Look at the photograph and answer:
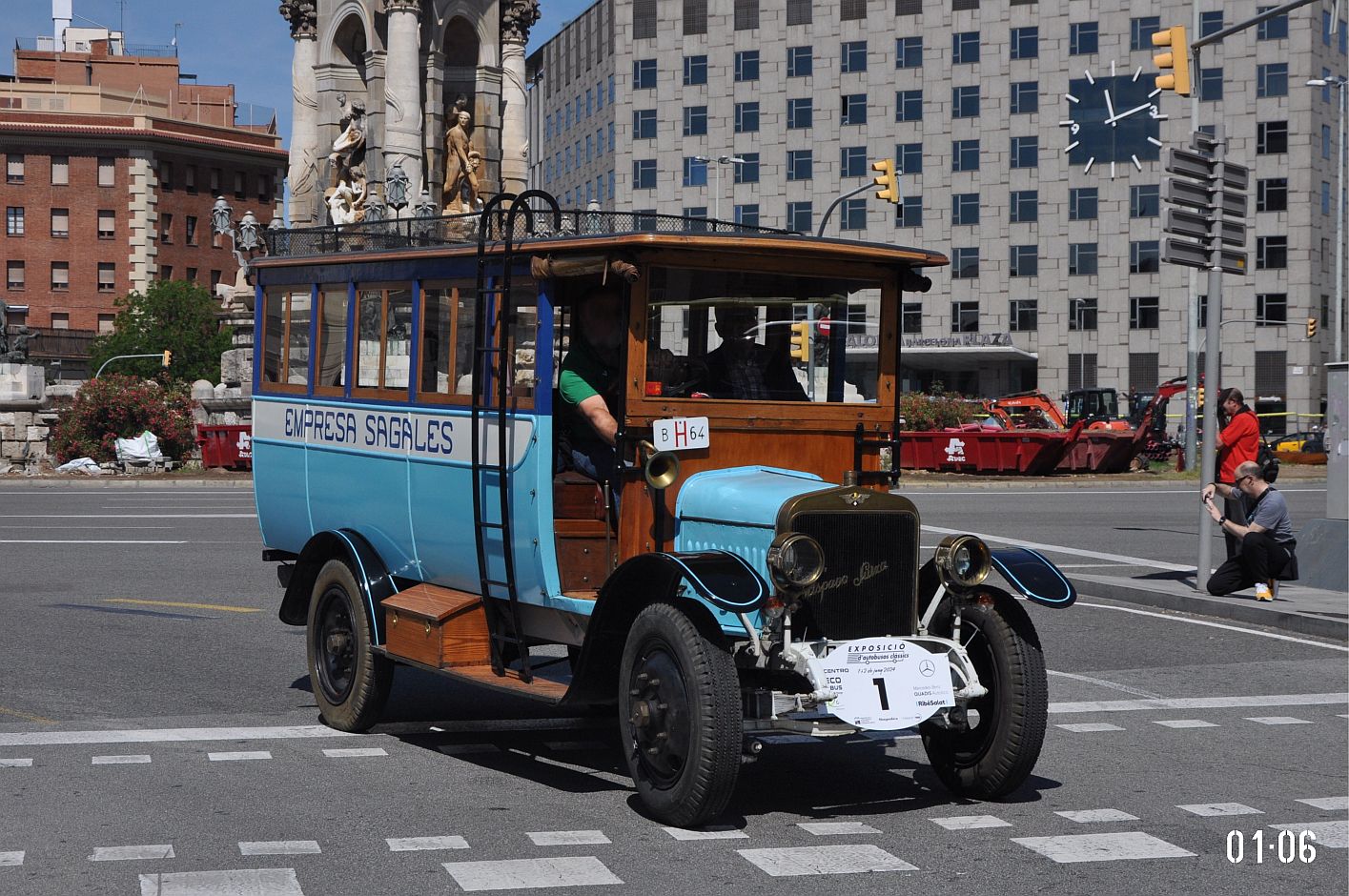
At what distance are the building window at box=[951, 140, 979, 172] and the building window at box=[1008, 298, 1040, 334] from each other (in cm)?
692

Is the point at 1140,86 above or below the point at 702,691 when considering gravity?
above

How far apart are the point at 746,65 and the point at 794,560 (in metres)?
82.7

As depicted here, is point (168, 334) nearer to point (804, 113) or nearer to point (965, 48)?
point (804, 113)

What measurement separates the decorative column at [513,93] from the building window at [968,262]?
48752 millimetres

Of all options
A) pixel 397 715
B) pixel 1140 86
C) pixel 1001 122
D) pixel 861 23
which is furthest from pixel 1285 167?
pixel 397 715

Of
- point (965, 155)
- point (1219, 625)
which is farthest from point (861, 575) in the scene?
point (965, 155)

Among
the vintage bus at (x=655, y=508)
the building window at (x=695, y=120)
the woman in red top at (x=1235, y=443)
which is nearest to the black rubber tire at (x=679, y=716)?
the vintage bus at (x=655, y=508)

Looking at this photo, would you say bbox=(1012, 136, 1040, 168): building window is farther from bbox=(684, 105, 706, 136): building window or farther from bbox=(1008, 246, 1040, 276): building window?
bbox=(684, 105, 706, 136): building window

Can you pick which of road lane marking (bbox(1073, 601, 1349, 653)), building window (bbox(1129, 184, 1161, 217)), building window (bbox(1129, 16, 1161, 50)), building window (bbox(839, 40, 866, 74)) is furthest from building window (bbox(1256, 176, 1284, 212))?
road lane marking (bbox(1073, 601, 1349, 653))

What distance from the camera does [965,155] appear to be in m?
83.4

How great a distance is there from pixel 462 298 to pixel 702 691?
2758 millimetres

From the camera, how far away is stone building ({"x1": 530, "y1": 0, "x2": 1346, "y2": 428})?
78.8m

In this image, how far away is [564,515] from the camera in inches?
311

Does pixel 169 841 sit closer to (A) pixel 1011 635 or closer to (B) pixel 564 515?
(B) pixel 564 515
